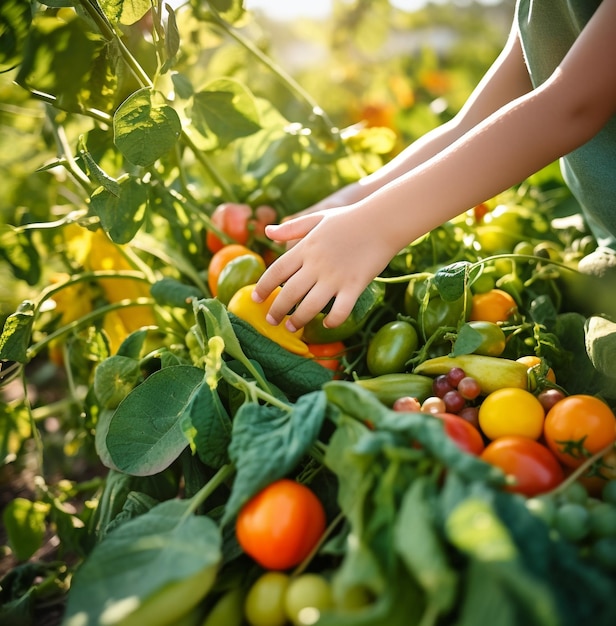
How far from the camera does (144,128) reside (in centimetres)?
97

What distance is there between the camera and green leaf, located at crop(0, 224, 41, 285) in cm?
123

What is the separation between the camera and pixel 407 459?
61cm

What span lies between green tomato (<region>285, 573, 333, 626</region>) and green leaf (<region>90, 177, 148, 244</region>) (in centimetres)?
65

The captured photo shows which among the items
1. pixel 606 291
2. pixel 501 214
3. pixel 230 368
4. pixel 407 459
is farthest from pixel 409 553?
pixel 501 214

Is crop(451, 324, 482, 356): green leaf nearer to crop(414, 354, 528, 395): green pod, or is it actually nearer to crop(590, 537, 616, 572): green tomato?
crop(414, 354, 528, 395): green pod

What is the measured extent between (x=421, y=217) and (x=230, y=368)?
13.6 inches

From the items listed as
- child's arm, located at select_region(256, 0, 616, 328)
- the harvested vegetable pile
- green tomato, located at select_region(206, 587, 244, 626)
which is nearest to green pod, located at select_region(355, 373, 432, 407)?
the harvested vegetable pile

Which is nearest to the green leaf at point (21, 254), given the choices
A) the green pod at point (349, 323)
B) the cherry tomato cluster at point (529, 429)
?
the green pod at point (349, 323)

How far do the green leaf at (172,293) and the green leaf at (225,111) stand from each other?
0.31m

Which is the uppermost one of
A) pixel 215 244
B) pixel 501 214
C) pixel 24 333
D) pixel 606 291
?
pixel 24 333

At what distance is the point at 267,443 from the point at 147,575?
18 cm

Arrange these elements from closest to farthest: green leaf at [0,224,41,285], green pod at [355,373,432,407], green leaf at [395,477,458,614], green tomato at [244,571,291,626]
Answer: green leaf at [395,477,458,614], green tomato at [244,571,291,626], green pod at [355,373,432,407], green leaf at [0,224,41,285]

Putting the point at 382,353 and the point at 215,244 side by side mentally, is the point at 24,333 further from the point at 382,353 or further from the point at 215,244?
the point at 382,353

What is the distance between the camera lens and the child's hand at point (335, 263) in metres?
0.84
